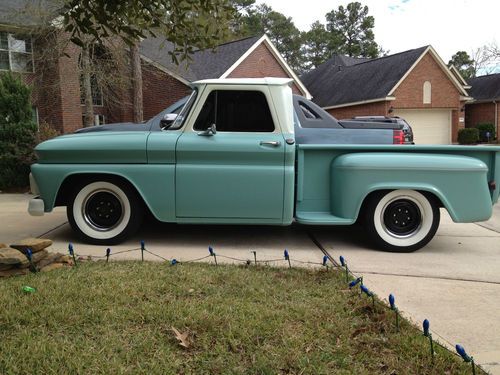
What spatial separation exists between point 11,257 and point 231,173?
2.39 meters

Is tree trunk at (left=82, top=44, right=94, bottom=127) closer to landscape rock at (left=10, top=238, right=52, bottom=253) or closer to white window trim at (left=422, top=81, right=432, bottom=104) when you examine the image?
landscape rock at (left=10, top=238, right=52, bottom=253)

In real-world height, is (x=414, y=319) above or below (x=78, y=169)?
below

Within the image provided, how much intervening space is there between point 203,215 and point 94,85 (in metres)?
14.5

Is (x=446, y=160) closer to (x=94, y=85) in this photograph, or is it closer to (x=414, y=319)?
(x=414, y=319)

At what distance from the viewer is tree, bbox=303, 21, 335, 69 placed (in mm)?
59500

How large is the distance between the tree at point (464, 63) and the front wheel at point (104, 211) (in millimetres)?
71005

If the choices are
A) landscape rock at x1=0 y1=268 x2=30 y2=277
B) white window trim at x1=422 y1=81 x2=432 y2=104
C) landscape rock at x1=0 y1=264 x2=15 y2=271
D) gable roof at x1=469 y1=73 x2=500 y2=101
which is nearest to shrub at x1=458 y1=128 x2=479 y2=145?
A: white window trim at x1=422 y1=81 x2=432 y2=104

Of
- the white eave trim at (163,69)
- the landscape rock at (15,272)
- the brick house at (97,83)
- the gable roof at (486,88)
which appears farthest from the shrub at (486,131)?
the landscape rock at (15,272)

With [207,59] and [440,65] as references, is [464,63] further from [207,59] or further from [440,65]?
[207,59]

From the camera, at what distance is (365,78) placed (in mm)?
33531

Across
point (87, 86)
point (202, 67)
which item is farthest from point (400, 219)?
point (202, 67)

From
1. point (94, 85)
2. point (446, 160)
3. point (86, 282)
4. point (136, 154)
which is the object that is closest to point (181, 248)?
point (136, 154)

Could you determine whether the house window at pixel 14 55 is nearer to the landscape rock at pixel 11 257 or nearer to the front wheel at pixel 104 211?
the front wheel at pixel 104 211

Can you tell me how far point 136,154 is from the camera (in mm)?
5301
